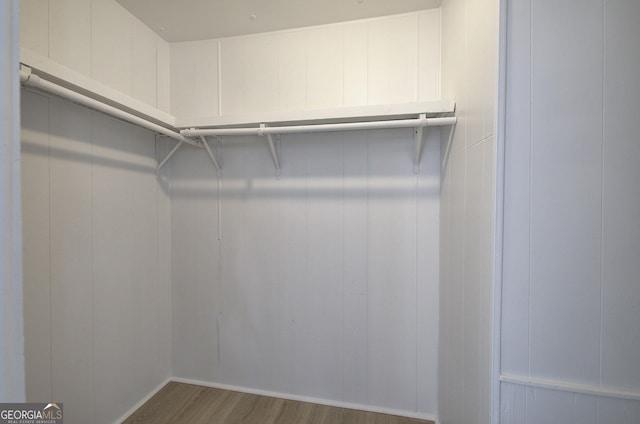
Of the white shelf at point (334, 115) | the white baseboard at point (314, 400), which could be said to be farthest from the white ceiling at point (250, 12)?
the white baseboard at point (314, 400)

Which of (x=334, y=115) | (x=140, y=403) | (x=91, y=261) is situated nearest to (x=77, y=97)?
A: (x=91, y=261)

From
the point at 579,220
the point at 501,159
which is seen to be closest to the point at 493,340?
the point at 579,220

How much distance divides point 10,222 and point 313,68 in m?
1.57

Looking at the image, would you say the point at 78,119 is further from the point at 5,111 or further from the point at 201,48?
the point at 5,111

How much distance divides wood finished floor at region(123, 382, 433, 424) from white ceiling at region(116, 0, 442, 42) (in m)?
2.38

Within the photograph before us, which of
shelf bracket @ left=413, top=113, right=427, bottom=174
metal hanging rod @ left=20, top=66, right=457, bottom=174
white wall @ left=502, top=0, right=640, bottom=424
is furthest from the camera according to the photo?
shelf bracket @ left=413, top=113, right=427, bottom=174

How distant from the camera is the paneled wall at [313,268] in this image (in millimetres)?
1510

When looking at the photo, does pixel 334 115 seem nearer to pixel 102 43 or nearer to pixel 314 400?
pixel 102 43

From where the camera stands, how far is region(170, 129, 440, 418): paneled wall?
1.51 meters

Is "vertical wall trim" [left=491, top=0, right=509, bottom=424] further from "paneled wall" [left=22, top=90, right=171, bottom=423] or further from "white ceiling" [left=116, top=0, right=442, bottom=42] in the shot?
"paneled wall" [left=22, top=90, right=171, bottom=423]

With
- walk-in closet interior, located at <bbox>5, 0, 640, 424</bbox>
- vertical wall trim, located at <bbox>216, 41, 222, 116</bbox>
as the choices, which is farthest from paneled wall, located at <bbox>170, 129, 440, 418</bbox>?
vertical wall trim, located at <bbox>216, 41, 222, 116</bbox>

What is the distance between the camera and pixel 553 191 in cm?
76

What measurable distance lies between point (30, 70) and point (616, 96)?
1905 millimetres

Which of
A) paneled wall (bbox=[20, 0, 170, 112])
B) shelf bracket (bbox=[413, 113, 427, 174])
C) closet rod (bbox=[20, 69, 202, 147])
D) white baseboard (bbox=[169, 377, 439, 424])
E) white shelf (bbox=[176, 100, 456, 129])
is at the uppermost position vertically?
paneled wall (bbox=[20, 0, 170, 112])
